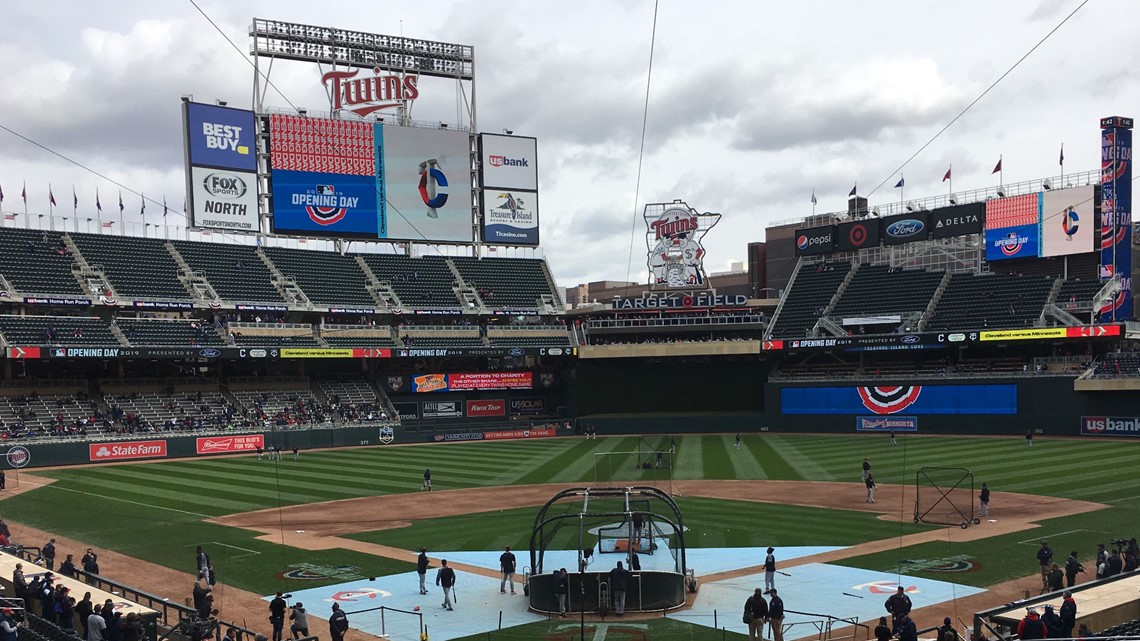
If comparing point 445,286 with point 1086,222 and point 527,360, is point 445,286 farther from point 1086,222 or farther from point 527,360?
point 1086,222

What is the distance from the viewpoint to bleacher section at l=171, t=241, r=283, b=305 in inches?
2675

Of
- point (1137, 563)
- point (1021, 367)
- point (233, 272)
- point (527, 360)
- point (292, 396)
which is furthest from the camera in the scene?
point (527, 360)

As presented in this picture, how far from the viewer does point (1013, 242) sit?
6581cm

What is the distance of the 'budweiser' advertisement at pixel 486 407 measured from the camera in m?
72.2

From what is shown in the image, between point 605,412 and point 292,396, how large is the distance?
77.8 feet

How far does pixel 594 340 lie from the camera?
253ft

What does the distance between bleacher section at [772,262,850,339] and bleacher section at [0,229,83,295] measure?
164 feet

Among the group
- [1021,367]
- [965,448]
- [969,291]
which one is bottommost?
[965,448]

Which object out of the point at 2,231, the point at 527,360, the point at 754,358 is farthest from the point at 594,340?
the point at 2,231

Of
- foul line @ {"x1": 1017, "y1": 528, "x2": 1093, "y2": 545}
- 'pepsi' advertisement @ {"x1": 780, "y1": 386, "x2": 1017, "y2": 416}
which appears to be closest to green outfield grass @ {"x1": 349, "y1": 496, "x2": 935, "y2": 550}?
foul line @ {"x1": 1017, "y1": 528, "x2": 1093, "y2": 545}

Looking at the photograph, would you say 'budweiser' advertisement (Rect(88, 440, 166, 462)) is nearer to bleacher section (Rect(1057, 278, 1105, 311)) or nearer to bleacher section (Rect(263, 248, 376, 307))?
bleacher section (Rect(263, 248, 376, 307))

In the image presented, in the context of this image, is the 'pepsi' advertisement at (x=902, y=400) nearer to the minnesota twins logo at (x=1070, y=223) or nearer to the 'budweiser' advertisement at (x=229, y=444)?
the minnesota twins logo at (x=1070, y=223)

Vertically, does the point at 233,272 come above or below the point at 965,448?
above

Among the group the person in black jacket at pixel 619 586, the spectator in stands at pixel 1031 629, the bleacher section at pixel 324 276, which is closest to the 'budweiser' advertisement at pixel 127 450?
the bleacher section at pixel 324 276
